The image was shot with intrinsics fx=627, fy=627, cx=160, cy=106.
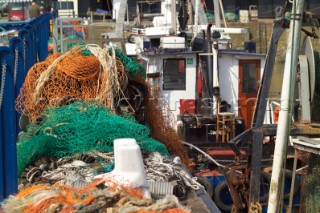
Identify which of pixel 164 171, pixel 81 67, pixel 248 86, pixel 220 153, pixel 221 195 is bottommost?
pixel 221 195

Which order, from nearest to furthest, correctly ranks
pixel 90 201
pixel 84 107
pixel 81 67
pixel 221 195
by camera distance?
pixel 90 201 → pixel 84 107 → pixel 81 67 → pixel 221 195

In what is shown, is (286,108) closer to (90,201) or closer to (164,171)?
(164,171)

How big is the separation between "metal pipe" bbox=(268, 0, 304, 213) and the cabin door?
22.8ft

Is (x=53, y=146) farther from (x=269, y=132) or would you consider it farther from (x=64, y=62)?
(x=269, y=132)

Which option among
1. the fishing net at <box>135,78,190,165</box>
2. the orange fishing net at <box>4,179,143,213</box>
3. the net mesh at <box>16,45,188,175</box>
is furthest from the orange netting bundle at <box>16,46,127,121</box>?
the orange fishing net at <box>4,179,143,213</box>

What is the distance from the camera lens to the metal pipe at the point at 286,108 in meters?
5.46

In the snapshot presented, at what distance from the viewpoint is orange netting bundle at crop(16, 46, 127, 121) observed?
19.5 ft

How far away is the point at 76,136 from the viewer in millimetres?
4922

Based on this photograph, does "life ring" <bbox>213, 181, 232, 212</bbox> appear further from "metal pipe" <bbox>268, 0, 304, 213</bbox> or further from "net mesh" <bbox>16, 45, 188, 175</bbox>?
"metal pipe" <bbox>268, 0, 304, 213</bbox>

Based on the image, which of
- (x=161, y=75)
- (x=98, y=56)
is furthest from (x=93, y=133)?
(x=161, y=75)

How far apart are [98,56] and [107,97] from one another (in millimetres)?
542

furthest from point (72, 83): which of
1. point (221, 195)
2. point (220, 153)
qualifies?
point (220, 153)

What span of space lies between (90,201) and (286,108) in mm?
2742

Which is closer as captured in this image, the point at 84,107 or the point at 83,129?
the point at 83,129
